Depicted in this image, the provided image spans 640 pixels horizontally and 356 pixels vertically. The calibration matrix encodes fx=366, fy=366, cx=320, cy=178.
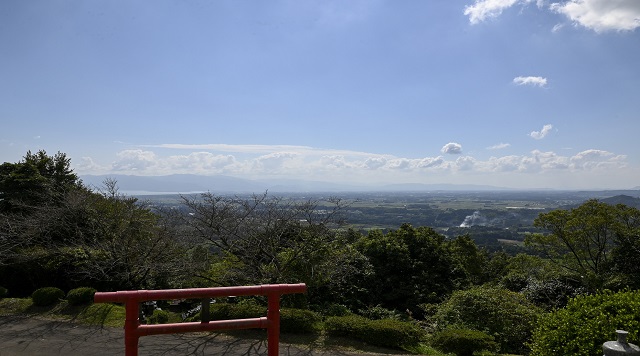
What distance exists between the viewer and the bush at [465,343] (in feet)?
22.2

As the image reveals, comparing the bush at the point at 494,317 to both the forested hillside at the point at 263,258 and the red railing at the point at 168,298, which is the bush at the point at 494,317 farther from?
the red railing at the point at 168,298

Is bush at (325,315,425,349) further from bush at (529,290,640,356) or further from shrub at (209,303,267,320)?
bush at (529,290,640,356)

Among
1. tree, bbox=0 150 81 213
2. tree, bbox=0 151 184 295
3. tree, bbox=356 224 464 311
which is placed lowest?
tree, bbox=356 224 464 311

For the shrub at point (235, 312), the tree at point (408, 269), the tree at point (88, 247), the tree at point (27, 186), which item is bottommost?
the tree at point (408, 269)

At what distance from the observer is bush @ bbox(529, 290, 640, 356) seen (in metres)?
4.04

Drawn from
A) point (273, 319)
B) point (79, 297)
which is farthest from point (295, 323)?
point (79, 297)

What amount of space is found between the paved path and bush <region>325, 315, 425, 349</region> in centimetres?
59

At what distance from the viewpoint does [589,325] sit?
13.8 feet

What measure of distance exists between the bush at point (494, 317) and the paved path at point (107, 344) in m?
4.17

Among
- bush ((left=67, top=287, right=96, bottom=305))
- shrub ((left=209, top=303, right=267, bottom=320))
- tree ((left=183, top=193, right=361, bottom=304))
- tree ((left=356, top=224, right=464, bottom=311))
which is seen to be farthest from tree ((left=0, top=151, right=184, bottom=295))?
tree ((left=356, top=224, right=464, bottom=311))

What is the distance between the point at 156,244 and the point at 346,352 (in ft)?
21.5

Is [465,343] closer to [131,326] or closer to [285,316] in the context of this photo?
[285,316]

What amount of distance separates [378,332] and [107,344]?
5.26 m

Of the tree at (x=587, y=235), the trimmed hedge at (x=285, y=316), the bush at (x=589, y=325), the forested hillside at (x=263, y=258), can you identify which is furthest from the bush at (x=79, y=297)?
the tree at (x=587, y=235)
